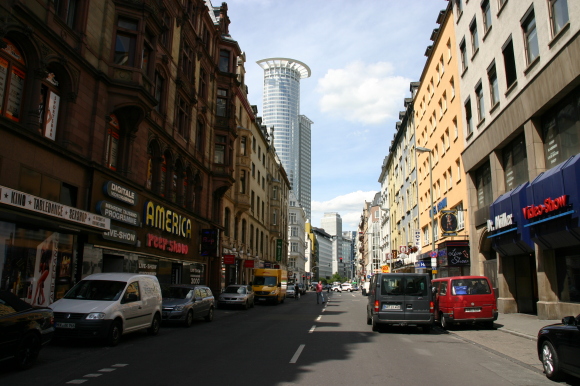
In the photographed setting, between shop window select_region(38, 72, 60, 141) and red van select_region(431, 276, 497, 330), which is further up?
shop window select_region(38, 72, 60, 141)

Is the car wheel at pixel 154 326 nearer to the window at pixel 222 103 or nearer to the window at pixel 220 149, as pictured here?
the window at pixel 220 149

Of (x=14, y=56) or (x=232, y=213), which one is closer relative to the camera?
(x=14, y=56)

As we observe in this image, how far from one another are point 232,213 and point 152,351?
34.1 meters

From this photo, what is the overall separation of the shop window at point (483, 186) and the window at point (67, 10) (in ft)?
70.5

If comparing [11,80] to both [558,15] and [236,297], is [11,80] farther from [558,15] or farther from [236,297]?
[558,15]

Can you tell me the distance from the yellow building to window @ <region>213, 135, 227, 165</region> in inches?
621

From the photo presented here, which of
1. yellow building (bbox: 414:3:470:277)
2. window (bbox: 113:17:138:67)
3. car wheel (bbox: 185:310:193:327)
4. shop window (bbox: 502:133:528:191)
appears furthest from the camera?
yellow building (bbox: 414:3:470:277)

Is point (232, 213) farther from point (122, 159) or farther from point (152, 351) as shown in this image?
point (152, 351)

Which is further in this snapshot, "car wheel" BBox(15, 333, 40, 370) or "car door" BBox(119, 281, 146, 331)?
"car door" BBox(119, 281, 146, 331)

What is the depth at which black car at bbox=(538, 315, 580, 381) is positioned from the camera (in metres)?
7.24

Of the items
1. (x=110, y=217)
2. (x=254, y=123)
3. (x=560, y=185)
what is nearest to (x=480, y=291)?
(x=560, y=185)

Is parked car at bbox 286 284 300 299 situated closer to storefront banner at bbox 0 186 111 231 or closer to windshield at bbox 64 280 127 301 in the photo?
storefront banner at bbox 0 186 111 231

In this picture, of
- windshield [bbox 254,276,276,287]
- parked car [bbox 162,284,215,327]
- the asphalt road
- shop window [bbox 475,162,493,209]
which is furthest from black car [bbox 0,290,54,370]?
windshield [bbox 254,276,276,287]

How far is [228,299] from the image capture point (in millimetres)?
27266
